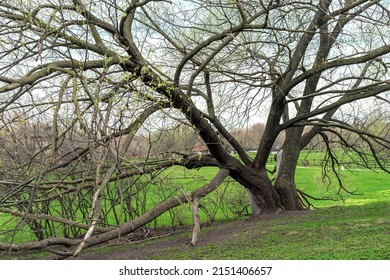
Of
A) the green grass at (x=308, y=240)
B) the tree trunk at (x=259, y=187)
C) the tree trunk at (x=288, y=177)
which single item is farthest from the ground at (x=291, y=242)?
the tree trunk at (x=288, y=177)

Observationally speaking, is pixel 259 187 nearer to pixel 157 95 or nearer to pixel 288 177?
pixel 288 177

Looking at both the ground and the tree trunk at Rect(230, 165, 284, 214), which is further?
the tree trunk at Rect(230, 165, 284, 214)

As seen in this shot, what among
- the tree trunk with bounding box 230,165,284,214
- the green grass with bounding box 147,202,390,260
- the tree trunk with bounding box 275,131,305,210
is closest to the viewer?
the green grass with bounding box 147,202,390,260

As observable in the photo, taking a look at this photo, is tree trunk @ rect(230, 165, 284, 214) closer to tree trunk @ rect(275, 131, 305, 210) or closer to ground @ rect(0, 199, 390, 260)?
tree trunk @ rect(275, 131, 305, 210)

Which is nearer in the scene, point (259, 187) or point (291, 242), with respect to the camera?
point (291, 242)

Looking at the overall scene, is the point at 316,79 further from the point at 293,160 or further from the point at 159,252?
the point at 159,252

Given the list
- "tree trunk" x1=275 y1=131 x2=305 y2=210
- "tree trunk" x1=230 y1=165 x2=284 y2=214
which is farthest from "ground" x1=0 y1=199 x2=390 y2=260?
"tree trunk" x1=275 y1=131 x2=305 y2=210

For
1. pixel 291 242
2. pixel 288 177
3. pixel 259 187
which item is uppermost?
pixel 288 177

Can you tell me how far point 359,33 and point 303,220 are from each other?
3530mm

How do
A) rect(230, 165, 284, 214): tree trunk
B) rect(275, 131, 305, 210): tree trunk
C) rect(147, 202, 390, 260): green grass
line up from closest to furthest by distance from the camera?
rect(147, 202, 390, 260): green grass
rect(230, 165, 284, 214): tree trunk
rect(275, 131, 305, 210): tree trunk

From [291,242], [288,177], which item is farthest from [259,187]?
[291,242]

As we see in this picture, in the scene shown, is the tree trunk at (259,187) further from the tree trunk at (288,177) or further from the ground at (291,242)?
the ground at (291,242)

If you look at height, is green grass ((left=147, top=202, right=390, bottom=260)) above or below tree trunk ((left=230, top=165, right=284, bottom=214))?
below
